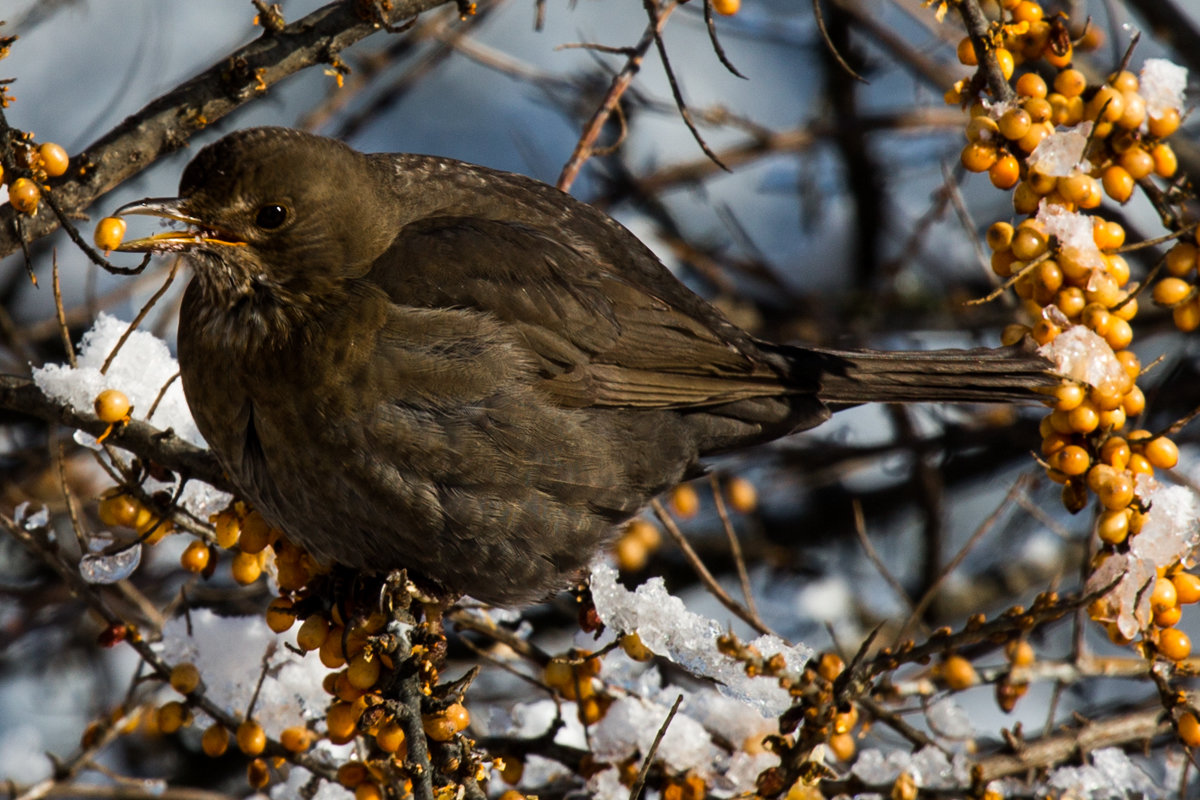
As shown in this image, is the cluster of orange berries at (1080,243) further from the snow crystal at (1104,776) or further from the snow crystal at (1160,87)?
the snow crystal at (1104,776)

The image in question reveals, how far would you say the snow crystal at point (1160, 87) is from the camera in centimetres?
268

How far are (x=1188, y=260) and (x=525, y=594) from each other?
172 centimetres

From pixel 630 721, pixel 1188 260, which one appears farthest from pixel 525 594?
pixel 1188 260

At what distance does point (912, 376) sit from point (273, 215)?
5.51 feet

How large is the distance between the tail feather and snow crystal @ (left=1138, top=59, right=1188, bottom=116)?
65cm

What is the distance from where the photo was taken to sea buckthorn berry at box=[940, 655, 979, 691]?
122 inches

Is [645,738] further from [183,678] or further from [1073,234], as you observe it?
[1073,234]

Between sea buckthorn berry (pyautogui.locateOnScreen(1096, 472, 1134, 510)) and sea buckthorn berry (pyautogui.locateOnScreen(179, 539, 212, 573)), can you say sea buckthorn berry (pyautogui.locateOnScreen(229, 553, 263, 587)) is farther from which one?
sea buckthorn berry (pyautogui.locateOnScreen(1096, 472, 1134, 510))

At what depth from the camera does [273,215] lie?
3.03m

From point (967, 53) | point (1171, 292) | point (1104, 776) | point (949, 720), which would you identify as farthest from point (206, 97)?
point (1104, 776)

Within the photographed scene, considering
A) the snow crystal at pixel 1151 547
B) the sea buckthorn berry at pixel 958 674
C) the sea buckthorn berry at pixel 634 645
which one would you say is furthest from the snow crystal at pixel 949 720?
the sea buckthorn berry at pixel 634 645

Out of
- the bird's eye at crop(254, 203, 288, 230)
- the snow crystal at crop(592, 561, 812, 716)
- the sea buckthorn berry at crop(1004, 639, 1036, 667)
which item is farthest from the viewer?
the sea buckthorn berry at crop(1004, 639, 1036, 667)

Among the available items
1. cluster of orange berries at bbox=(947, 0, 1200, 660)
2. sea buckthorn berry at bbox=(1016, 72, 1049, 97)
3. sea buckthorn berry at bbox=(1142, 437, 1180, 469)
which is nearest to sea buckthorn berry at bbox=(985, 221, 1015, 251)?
cluster of orange berries at bbox=(947, 0, 1200, 660)

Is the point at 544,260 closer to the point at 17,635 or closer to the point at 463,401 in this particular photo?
the point at 463,401
